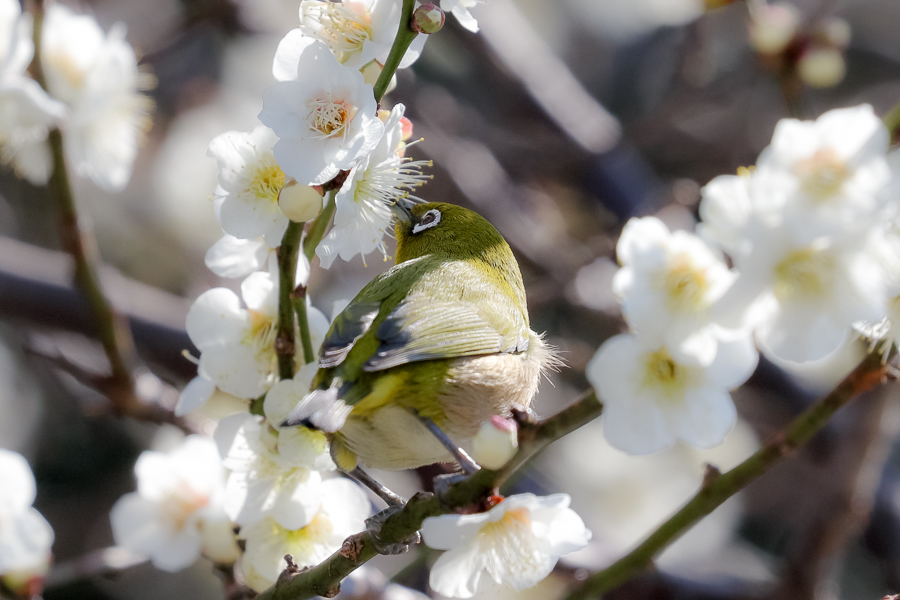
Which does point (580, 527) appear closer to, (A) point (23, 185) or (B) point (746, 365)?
(B) point (746, 365)

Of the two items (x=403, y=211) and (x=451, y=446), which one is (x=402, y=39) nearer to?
(x=451, y=446)

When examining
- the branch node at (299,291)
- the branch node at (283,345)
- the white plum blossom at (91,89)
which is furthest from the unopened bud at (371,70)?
the white plum blossom at (91,89)

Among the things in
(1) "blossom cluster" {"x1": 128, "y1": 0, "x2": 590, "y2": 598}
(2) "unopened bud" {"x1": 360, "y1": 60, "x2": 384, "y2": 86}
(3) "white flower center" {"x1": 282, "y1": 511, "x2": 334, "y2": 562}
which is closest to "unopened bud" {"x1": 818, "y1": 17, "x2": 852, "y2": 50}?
(1) "blossom cluster" {"x1": 128, "y1": 0, "x2": 590, "y2": 598}

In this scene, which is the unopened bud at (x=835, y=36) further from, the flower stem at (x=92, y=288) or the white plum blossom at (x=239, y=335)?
the flower stem at (x=92, y=288)

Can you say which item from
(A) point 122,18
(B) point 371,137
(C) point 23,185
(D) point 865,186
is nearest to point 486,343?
(B) point 371,137

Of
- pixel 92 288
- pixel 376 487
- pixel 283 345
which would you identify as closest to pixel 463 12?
pixel 283 345

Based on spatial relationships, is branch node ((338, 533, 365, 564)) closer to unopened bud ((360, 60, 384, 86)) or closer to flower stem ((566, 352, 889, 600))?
flower stem ((566, 352, 889, 600))

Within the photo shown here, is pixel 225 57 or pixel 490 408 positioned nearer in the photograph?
pixel 490 408
